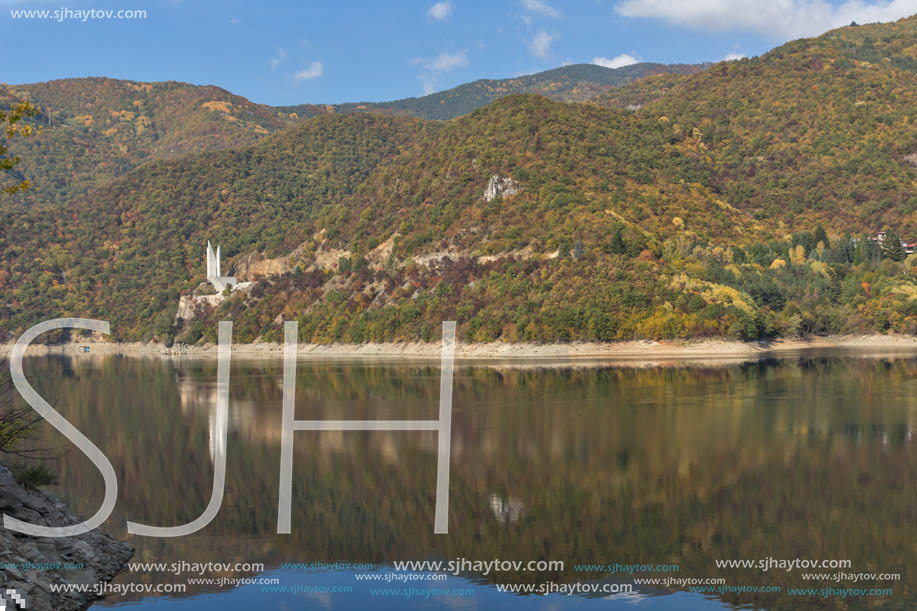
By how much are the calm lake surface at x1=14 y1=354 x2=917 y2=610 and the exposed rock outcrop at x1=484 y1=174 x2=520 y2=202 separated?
3283 inches

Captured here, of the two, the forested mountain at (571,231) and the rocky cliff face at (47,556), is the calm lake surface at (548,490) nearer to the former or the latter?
the rocky cliff face at (47,556)

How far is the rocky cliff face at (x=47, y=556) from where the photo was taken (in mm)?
15562

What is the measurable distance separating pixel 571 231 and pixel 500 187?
23958mm

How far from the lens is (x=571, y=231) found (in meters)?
115

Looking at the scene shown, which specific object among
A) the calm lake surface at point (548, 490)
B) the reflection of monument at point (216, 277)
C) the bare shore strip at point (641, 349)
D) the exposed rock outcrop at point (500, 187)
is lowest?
the bare shore strip at point (641, 349)

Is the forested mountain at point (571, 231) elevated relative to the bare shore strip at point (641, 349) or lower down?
elevated

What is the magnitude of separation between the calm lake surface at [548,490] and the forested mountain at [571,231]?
158 feet

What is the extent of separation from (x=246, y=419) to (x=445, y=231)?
91.9 m

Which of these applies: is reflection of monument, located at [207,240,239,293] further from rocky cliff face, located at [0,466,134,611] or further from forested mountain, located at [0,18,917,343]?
rocky cliff face, located at [0,466,134,611]

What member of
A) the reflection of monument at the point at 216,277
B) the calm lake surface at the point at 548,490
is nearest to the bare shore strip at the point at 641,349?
the calm lake surface at the point at 548,490

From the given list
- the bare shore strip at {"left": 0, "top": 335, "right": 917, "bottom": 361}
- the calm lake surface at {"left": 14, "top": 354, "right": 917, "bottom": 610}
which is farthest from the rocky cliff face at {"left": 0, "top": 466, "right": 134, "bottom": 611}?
the bare shore strip at {"left": 0, "top": 335, "right": 917, "bottom": 361}

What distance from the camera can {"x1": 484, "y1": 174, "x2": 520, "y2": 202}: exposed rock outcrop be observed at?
13425 centimetres

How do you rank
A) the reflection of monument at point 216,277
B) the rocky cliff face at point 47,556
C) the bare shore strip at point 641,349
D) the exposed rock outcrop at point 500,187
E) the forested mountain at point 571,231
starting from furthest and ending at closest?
1. the reflection of monument at point 216,277
2. the exposed rock outcrop at point 500,187
3. the forested mountain at point 571,231
4. the bare shore strip at point 641,349
5. the rocky cliff face at point 47,556

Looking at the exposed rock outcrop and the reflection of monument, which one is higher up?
the exposed rock outcrop
